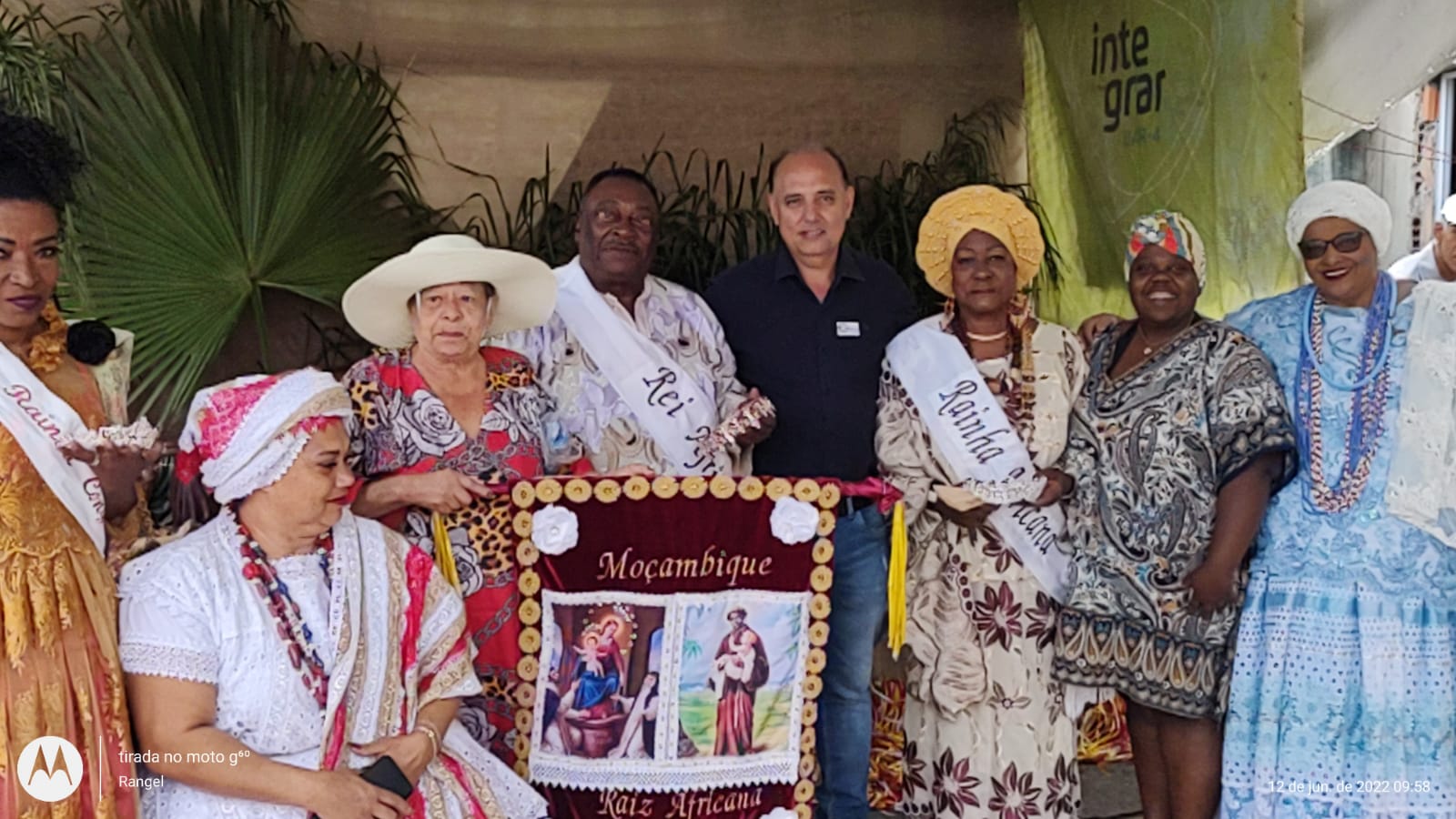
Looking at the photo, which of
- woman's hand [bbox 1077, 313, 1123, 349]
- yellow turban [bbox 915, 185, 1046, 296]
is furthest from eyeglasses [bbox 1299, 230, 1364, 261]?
yellow turban [bbox 915, 185, 1046, 296]

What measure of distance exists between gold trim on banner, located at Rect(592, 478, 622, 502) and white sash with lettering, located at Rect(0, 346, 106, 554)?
4.05 feet

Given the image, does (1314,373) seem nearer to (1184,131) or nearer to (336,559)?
(1184,131)

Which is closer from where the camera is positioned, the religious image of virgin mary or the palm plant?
the religious image of virgin mary

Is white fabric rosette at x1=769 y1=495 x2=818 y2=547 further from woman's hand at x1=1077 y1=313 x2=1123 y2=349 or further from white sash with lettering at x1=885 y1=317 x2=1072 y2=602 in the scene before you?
woman's hand at x1=1077 y1=313 x2=1123 y2=349

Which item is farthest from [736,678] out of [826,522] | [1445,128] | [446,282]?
[1445,128]

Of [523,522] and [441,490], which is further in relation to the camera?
[523,522]

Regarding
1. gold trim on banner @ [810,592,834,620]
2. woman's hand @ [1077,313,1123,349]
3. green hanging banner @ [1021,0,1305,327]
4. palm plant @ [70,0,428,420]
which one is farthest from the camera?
green hanging banner @ [1021,0,1305,327]

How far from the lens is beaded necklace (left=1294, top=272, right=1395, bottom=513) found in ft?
12.6

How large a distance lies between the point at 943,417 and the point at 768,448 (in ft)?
1.73

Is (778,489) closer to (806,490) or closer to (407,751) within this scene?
(806,490)

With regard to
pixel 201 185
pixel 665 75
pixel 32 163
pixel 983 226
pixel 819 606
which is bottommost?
pixel 819 606

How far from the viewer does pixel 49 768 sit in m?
2.85

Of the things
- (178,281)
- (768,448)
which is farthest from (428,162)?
(768,448)

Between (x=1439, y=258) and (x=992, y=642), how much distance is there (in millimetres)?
2183
